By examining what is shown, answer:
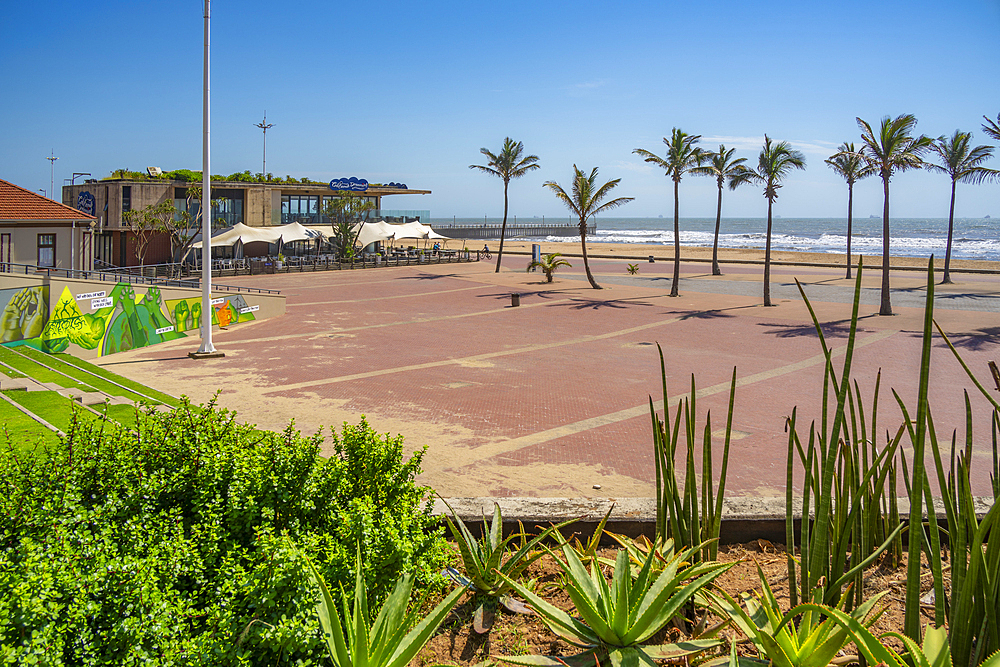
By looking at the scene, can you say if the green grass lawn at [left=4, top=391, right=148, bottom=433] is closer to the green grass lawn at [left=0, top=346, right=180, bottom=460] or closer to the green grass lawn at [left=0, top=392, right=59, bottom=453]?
the green grass lawn at [left=0, top=346, right=180, bottom=460]

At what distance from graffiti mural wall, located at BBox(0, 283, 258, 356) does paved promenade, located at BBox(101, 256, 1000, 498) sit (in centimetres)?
72

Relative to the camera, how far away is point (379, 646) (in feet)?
10.2

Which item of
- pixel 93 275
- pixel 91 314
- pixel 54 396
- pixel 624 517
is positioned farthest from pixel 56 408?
pixel 93 275

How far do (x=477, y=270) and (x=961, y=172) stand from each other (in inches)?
1143

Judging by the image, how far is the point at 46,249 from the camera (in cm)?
2377

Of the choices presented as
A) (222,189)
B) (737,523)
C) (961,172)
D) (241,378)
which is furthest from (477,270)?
(737,523)

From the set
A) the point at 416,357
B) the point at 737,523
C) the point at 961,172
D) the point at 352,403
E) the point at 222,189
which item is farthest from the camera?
the point at 222,189

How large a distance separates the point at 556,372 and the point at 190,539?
13.1 meters

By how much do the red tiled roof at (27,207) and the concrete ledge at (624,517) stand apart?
23.3m

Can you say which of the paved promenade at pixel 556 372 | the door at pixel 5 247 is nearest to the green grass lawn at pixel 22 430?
the paved promenade at pixel 556 372

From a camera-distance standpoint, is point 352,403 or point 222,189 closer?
point 352,403

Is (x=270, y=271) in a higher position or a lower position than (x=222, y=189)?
lower

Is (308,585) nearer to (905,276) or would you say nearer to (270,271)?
(270,271)

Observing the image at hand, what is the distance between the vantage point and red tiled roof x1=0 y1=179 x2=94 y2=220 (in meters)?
22.7
